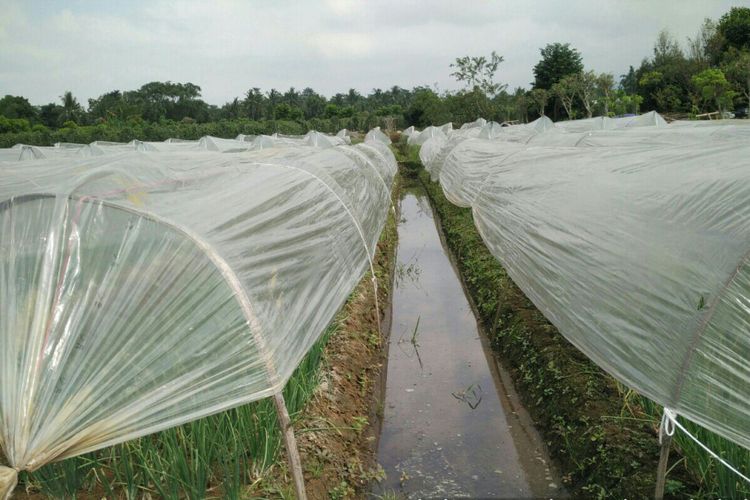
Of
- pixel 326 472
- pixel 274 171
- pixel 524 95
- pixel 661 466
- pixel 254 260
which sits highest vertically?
pixel 524 95

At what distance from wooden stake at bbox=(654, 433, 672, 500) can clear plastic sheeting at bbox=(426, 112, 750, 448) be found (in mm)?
183

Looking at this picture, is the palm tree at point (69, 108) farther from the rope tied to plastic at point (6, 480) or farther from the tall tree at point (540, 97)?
the rope tied to plastic at point (6, 480)

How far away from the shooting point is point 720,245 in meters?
2.59

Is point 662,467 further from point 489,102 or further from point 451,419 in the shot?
point 489,102

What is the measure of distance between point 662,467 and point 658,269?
941mm

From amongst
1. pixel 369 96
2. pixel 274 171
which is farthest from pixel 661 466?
pixel 369 96

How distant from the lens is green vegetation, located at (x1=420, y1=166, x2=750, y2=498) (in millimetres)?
2969

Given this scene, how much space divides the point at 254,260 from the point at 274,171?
2276 mm

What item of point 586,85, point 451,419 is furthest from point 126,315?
point 586,85

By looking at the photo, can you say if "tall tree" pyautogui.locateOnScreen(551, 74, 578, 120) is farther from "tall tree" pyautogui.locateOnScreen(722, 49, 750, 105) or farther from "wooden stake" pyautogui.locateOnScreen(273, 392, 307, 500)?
"wooden stake" pyautogui.locateOnScreen(273, 392, 307, 500)

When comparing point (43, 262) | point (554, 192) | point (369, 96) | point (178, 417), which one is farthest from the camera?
point (369, 96)

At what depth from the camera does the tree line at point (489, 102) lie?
32.9m

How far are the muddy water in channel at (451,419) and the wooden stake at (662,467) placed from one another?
1.08m

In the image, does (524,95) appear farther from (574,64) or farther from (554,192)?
(554,192)
